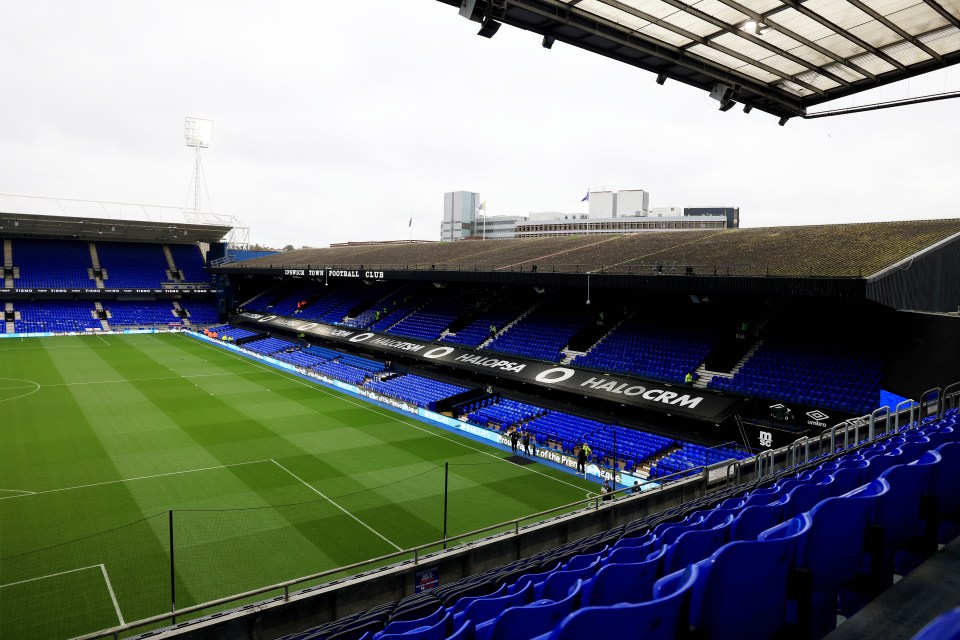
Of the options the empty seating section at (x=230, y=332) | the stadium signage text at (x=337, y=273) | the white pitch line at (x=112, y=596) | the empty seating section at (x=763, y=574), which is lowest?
the white pitch line at (x=112, y=596)

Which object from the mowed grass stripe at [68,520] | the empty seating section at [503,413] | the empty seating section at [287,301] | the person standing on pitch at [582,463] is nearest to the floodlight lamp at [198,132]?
the empty seating section at [287,301]

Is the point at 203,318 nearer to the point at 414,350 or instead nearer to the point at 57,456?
the point at 414,350

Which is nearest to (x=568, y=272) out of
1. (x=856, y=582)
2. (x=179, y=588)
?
(x=179, y=588)

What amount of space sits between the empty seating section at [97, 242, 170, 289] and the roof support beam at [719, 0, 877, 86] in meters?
66.5

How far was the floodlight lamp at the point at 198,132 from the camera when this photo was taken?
7344 centimetres

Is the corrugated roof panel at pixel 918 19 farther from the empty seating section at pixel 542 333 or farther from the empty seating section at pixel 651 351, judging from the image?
the empty seating section at pixel 542 333

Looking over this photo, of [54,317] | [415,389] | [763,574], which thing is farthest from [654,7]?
[54,317]

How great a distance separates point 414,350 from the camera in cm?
3509

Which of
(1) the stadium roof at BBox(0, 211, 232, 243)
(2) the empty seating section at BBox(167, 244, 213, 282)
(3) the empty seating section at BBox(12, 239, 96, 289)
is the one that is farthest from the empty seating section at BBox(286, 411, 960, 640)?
(2) the empty seating section at BBox(167, 244, 213, 282)

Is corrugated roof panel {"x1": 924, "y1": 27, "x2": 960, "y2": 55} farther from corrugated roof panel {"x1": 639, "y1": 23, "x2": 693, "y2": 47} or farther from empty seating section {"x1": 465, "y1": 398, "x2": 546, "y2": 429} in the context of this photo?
empty seating section {"x1": 465, "y1": 398, "x2": 546, "y2": 429}

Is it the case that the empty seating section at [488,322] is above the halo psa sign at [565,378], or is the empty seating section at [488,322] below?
above

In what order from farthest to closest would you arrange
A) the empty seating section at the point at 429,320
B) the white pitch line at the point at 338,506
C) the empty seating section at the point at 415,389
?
the empty seating section at the point at 429,320 → the empty seating section at the point at 415,389 → the white pitch line at the point at 338,506

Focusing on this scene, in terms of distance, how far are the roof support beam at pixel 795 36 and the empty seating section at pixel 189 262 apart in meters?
68.0

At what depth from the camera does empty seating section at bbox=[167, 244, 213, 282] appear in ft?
218
